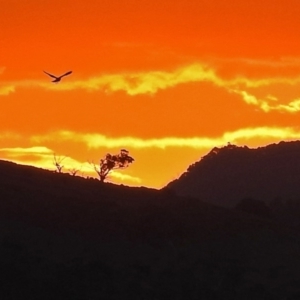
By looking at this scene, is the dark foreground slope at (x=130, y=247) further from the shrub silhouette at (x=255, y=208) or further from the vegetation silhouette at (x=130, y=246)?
the shrub silhouette at (x=255, y=208)

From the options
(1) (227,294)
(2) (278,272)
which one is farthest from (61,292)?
(2) (278,272)

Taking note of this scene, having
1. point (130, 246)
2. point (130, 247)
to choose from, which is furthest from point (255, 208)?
point (130, 247)

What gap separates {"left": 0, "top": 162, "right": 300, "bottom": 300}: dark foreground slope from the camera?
71.8m

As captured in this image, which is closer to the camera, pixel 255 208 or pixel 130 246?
pixel 130 246

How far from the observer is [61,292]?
69.1m

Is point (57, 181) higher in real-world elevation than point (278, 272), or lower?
higher

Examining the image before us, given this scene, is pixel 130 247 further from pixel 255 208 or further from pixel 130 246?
pixel 255 208

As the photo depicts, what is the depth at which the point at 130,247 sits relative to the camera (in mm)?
79312

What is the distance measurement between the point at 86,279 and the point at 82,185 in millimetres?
23685

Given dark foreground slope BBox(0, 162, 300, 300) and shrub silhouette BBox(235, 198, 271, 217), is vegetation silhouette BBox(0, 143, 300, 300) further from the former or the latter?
shrub silhouette BBox(235, 198, 271, 217)

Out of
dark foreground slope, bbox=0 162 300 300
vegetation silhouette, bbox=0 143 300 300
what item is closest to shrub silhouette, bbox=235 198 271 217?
vegetation silhouette, bbox=0 143 300 300

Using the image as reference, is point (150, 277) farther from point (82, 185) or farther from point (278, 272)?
point (82, 185)

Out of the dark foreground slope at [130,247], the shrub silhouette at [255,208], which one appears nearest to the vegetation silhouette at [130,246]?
the dark foreground slope at [130,247]

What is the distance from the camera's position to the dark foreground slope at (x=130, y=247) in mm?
71812
